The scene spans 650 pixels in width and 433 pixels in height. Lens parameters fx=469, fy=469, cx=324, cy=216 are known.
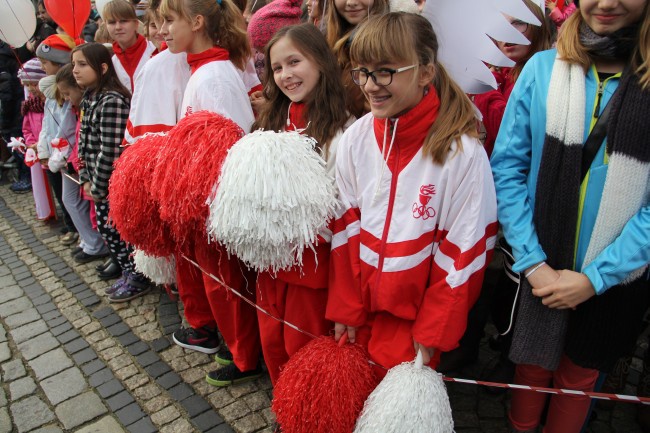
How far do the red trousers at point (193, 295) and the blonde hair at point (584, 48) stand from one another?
2.26 m

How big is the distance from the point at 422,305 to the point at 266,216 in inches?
29.3

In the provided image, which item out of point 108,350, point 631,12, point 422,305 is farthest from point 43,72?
point 631,12

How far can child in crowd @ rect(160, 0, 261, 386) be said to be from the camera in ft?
8.57

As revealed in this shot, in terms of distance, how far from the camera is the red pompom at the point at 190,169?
6.59 ft

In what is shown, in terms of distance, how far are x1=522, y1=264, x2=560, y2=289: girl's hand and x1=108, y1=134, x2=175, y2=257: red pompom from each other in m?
1.70

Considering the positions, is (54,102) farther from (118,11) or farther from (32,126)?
(118,11)

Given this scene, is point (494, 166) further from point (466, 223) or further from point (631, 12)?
point (631, 12)

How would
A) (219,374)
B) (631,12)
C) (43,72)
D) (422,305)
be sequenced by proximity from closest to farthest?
(631,12) < (422,305) < (219,374) < (43,72)

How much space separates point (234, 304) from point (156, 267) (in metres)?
0.58

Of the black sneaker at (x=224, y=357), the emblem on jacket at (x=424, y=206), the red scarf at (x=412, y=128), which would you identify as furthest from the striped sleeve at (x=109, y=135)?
the emblem on jacket at (x=424, y=206)

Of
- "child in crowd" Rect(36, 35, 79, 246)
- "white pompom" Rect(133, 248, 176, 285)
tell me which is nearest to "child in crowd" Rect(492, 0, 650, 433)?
"white pompom" Rect(133, 248, 176, 285)

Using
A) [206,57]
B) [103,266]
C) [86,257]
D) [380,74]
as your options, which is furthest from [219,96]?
[86,257]

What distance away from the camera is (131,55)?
13.2ft

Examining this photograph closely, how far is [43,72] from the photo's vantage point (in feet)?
17.4
